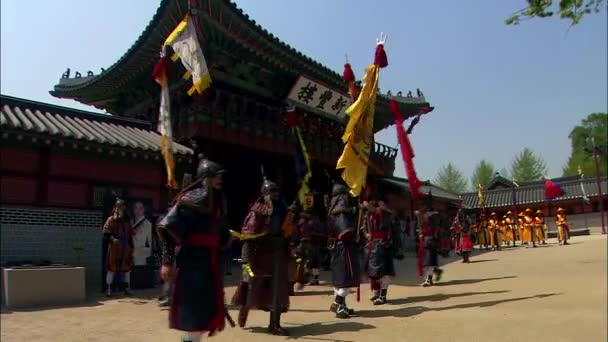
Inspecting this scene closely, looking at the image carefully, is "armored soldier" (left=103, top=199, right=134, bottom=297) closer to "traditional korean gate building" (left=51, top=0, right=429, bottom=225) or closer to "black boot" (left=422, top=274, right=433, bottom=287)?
"traditional korean gate building" (left=51, top=0, right=429, bottom=225)

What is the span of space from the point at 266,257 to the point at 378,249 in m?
2.55

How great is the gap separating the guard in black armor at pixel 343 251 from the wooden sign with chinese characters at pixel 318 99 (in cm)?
794

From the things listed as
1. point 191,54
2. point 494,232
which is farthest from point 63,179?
point 494,232

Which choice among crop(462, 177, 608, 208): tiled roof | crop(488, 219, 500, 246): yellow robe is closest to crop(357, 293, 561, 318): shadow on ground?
crop(488, 219, 500, 246): yellow robe

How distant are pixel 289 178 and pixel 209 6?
6802 millimetres

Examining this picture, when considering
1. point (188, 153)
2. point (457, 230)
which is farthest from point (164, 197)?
point (457, 230)

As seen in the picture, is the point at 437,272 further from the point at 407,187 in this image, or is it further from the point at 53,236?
the point at 407,187

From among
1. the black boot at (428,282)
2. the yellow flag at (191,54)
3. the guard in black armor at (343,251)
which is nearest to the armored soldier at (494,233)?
the black boot at (428,282)

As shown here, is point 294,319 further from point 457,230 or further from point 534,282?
point 457,230

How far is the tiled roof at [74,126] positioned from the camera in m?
8.62

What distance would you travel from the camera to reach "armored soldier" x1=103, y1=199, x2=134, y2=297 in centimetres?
894

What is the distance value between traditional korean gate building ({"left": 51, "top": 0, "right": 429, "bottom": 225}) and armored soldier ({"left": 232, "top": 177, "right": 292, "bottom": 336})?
581 cm

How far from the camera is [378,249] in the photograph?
24.7ft

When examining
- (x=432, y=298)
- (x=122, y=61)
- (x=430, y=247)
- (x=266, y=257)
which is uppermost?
(x=122, y=61)
